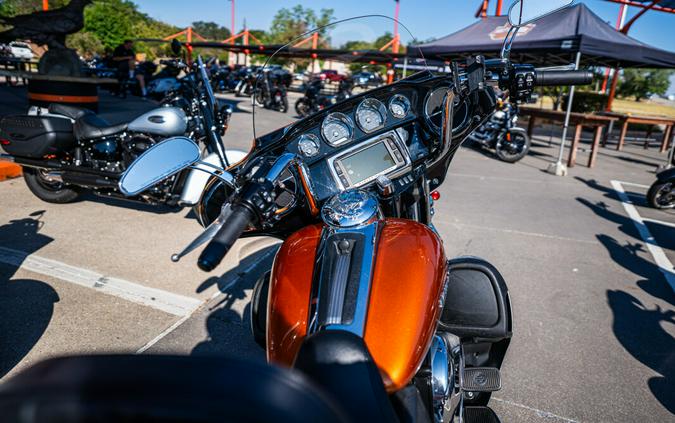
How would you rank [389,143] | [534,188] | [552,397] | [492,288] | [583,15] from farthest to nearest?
[583,15]
[534,188]
[552,397]
[389,143]
[492,288]

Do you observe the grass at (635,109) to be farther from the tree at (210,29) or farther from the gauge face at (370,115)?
the tree at (210,29)

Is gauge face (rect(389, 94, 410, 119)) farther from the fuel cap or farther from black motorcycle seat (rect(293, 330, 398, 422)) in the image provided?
black motorcycle seat (rect(293, 330, 398, 422))

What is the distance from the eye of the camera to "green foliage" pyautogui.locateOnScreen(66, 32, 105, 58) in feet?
117

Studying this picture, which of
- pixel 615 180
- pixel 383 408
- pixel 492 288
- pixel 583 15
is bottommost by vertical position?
pixel 615 180

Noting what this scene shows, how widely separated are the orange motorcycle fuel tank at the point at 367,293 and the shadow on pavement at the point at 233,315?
93cm

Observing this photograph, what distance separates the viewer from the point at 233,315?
3008mm

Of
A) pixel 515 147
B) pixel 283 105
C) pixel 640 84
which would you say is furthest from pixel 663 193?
pixel 640 84

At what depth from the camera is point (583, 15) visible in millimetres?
8734

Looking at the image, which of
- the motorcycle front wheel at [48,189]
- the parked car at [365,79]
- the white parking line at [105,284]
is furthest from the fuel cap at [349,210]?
the motorcycle front wheel at [48,189]

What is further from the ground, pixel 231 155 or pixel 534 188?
pixel 231 155

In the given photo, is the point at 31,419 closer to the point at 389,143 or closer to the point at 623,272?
the point at 389,143

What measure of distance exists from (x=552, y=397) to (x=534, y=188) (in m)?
5.74

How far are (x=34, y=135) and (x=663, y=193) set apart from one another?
27.1 feet

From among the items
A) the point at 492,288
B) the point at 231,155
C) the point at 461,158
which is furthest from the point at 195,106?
the point at 461,158
